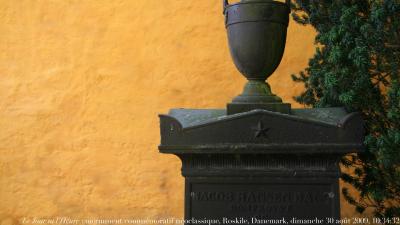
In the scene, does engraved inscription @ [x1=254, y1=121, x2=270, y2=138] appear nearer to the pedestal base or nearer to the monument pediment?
the monument pediment

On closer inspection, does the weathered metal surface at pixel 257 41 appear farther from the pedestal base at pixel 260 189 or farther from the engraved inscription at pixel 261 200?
the engraved inscription at pixel 261 200

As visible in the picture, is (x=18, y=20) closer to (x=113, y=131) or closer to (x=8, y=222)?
(x=113, y=131)

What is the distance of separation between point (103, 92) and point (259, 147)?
2.41 meters

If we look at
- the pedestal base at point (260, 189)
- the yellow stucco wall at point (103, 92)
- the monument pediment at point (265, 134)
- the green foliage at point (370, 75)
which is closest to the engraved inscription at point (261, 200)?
the pedestal base at point (260, 189)

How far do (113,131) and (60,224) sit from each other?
3.48 feet

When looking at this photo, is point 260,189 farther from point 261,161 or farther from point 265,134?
point 265,134

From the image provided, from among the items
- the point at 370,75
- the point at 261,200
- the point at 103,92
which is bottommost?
the point at 261,200

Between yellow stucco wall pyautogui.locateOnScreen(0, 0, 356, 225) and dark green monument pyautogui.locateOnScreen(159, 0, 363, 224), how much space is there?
169cm

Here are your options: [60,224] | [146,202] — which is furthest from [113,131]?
[60,224]

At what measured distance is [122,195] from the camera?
13.0 ft

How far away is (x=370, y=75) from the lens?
2.24 metres

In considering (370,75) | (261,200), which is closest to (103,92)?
(261,200)

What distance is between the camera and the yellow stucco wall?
3.93 m

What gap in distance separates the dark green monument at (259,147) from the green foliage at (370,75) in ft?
0.59
